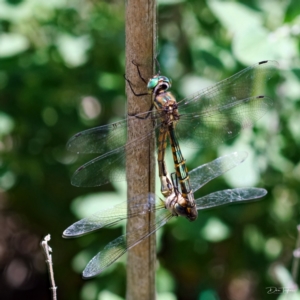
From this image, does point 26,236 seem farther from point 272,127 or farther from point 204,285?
point 272,127

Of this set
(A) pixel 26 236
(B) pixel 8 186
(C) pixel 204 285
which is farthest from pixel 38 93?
(C) pixel 204 285

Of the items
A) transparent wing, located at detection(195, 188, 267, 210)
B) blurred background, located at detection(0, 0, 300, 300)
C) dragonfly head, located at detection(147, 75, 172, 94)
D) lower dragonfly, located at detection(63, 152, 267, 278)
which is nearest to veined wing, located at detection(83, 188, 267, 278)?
lower dragonfly, located at detection(63, 152, 267, 278)

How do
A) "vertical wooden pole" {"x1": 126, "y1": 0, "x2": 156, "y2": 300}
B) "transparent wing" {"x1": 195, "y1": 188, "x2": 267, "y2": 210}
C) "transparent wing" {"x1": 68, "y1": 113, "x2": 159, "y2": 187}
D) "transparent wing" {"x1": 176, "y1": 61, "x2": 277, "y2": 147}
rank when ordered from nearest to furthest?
"vertical wooden pole" {"x1": 126, "y1": 0, "x2": 156, "y2": 300} < "transparent wing" {"x1": 68, "y1": 113, "x2": 159, "y2": 187} < "transparent wing" {"x1": 195, "y1": 188, "x2": 267, "y2": 210} < "transparent wing" {"x1": 176, "y1": 61, "x2": 277, "y2": 147}

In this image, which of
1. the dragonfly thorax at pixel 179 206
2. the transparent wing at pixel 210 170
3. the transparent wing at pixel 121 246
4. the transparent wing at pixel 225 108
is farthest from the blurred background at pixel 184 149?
the transparent wing at pixel 121 246

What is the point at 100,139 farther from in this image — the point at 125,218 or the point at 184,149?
the point at 184,149

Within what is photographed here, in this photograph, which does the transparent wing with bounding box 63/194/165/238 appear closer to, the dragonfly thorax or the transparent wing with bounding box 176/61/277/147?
the dragonfly thorax

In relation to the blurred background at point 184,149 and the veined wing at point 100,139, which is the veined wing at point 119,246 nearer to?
the veined wing at point 100,139
